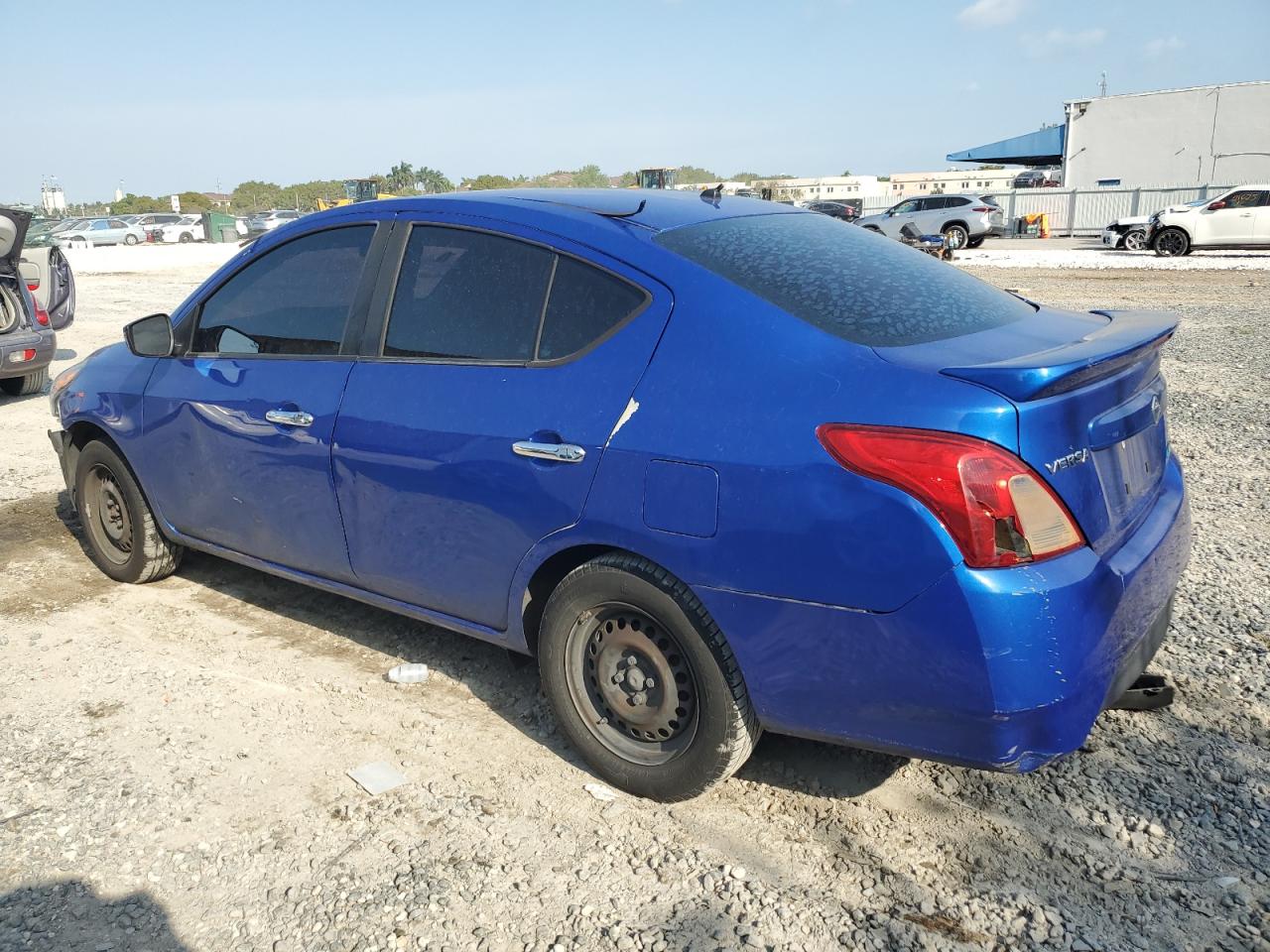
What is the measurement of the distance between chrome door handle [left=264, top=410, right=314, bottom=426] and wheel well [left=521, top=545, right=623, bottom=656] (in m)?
1.09

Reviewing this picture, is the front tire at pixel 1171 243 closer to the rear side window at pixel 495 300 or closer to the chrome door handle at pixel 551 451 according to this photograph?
the rear side window at pixel 495 300

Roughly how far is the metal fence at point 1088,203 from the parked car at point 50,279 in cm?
3108

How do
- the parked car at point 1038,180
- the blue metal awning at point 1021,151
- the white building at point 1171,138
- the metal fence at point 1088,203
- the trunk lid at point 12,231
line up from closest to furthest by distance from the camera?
the trunk lid at point 12,231 < the metal fence at point 1088,203 < the white building at point 1171,138 < the parked car at point 1038,180 < the blue metal awning at point 1021,151

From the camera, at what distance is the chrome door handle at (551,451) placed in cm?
288

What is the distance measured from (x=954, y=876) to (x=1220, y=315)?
12.4 m

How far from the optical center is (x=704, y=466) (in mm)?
2623

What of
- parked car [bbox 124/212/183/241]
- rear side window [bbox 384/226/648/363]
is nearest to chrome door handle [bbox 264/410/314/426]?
rear side window [bbox 384/226/648/363]

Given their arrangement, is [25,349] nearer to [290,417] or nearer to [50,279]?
[50,279]

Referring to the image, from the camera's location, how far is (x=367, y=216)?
378cm

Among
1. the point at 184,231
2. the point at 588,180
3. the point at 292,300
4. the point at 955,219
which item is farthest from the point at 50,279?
the point at 184,231

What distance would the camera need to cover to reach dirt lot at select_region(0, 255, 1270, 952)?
8.21 feet

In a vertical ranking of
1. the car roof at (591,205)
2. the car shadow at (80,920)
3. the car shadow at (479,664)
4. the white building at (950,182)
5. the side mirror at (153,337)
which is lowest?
the white building at (950,182)

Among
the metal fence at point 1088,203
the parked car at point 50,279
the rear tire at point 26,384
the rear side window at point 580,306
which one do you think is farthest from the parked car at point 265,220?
the rear side window at point 580,306

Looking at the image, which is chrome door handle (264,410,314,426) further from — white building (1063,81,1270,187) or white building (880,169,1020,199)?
white building (880,169,1020,199)
